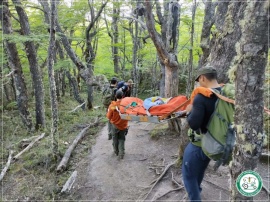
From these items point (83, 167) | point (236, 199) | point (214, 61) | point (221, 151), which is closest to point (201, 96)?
point (221, 151)

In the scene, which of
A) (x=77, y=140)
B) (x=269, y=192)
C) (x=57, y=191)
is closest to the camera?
(x=269, y=192)

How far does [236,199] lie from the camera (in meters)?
2.34

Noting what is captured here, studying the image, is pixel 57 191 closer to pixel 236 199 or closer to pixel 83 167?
pixel 83 167

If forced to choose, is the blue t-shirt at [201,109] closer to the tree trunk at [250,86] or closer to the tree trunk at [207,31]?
the tree trunk at [250,86]

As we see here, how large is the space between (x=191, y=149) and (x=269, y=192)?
2810 mm

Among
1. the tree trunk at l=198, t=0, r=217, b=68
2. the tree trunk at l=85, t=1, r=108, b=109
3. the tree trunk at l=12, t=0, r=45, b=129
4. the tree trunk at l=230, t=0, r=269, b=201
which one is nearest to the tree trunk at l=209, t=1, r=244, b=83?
the tree trunk at l=198, t=0, r=217, b=68

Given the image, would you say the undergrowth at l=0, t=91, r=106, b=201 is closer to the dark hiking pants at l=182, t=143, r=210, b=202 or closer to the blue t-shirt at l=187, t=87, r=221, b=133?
the dark hiking pants at l=182, t=143, r=210, b=202

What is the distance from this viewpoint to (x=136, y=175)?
659 cm

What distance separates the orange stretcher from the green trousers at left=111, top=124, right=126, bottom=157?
5.32 feet

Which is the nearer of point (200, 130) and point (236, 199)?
point (236, 199)

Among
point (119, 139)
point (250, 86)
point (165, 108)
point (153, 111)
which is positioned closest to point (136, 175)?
point (119, 139)

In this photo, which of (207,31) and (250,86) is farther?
(207,31)

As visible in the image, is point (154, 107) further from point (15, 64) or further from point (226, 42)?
point (15, 64)

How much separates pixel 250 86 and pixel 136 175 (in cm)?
509
